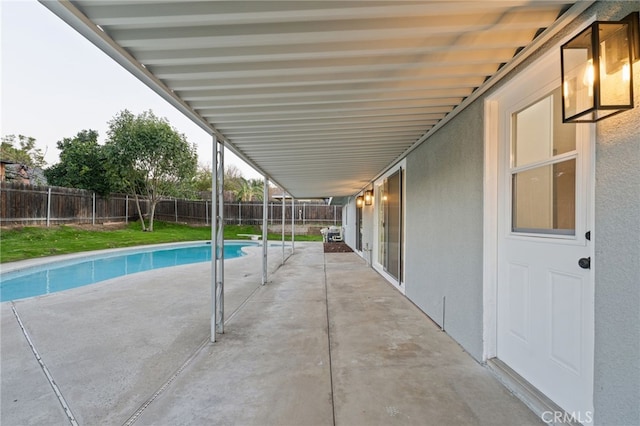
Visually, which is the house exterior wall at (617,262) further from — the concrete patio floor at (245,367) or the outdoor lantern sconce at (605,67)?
the concrete patio floor at (245,367)

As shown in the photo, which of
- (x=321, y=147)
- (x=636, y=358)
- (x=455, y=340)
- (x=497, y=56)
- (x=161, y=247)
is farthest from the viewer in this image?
(x=161, y=247)

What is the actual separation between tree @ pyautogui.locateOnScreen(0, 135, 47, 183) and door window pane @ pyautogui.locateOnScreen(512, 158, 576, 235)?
2464 cm

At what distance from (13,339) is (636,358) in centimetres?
566

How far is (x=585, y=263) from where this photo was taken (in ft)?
5.78

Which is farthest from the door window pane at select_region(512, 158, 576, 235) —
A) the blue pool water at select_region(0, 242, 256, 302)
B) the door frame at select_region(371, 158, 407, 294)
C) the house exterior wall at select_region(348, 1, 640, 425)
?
the blue pool water at select_region(0, 242, 256, 302)

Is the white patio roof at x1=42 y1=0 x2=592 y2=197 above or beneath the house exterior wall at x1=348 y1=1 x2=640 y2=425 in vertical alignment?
above

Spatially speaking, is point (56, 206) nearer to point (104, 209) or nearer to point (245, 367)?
point (104, 209)

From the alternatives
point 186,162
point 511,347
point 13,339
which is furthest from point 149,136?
point 511,347

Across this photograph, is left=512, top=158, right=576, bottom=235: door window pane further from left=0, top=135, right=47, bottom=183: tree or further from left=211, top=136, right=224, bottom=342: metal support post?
left=0, top=135, right=47, bottom=183: tree

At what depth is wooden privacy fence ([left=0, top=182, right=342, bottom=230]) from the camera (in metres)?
12.4

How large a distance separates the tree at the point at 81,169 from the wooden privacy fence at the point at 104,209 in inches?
33.9

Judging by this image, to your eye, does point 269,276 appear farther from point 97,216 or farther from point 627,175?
point 97,216

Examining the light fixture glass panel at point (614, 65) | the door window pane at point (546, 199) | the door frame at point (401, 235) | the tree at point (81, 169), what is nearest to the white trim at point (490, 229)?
the door window pane at point (546, 199)

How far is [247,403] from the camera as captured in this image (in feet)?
7.47
